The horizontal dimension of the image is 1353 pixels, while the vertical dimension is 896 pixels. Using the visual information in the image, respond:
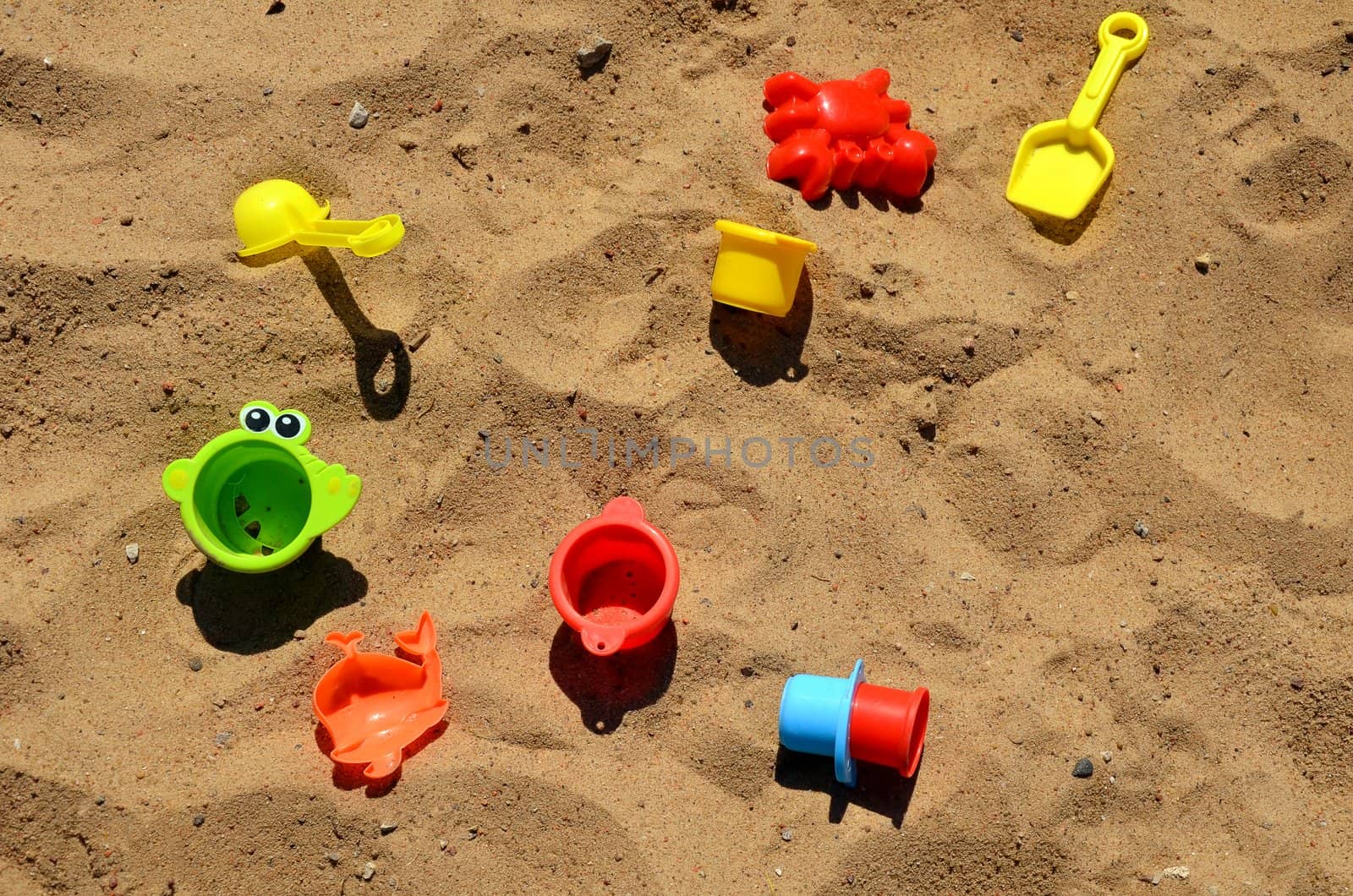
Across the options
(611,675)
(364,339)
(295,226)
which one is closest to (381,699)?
(611,675)

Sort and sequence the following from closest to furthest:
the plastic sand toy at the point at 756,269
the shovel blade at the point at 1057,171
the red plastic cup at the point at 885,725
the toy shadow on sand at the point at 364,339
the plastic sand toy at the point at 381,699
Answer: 1. the red plastic cup at the point at 885,725
2. the plastic sand toy at the point at 381,699
3. the plastic sand toy at the point at 756,269
4. the toy shadow on sand at the point at 364,339
5. the shovel blade at the point at 1057,171

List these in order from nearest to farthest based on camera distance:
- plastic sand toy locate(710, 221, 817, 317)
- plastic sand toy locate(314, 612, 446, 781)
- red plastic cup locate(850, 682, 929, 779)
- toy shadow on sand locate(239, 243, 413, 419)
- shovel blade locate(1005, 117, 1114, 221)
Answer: red plastic cup locate(850, 682, 929, 779) < plastic sand toy locate(314, 612, 446, 781) < plastic sand toy locate(710, 221, 817, 317) < toy shadow on sand locate(239, 243, 413, 419) < shovel blade locate(1005, 117, 1114, 221)

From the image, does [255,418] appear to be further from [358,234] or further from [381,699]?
[381,699]

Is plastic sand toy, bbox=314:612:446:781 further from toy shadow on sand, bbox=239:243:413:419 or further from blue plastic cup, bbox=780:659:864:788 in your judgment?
blue plastic cup, bbox=780:659:864:788

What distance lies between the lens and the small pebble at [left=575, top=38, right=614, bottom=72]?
2.52 meters

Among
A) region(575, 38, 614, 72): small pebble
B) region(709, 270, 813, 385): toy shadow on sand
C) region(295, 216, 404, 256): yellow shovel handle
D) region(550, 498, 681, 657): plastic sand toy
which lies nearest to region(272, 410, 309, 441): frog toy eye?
region(295, 216, 404, 256): yellow shovel handle

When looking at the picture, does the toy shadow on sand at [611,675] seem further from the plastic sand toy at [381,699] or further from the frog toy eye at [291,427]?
the frog toy eye at [291,427]

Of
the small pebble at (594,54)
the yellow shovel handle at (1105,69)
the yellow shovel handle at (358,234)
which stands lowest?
the yellow shovel handle at (358,234)

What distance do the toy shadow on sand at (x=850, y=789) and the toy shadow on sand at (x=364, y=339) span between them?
1.09 metres

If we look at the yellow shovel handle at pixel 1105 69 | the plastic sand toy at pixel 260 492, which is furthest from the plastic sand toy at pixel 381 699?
the yellow shovel handle at pixel 1105 69

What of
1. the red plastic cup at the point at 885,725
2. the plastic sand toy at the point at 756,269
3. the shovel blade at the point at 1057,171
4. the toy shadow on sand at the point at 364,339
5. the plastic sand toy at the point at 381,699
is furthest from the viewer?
the shovel blade at the point at 1057,171

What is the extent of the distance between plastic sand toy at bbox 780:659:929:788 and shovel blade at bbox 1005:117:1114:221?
3.69ft

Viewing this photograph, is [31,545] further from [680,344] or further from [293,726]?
[680,344]

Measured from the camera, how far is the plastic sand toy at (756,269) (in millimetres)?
2242
